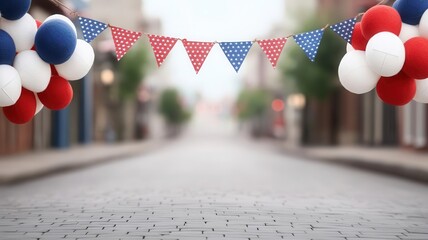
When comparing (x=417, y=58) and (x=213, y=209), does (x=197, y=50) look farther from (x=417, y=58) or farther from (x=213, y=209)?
(x=417, y=58)

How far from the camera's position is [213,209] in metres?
7.93

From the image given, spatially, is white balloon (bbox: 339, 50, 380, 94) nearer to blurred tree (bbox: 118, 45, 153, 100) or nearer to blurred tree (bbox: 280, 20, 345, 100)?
blurred tree (bbox: 280, 20, 345, 100)

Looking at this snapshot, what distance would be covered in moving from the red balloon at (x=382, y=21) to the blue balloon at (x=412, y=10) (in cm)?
17


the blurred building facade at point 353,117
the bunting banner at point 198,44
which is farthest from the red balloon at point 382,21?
the blurred building facade at point 353,117

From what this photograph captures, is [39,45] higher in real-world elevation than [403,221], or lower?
higher

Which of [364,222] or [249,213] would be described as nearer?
[364,222]

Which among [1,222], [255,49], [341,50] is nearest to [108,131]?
[341,50]

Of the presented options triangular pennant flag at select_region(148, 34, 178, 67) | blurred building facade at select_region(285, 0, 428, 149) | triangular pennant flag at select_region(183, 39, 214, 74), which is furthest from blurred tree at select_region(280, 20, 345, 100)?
triangular pennant flag at select_region(148, 34, 178, 67)

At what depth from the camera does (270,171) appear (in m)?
15.9

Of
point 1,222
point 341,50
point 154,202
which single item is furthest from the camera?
point 341,50

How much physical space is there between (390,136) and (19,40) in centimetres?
2652

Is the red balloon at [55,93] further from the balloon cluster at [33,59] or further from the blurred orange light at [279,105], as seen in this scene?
the blurred orange light at [279,105]

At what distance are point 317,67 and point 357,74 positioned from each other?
2468 centimetres

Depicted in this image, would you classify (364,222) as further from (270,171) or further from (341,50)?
(341,50)
